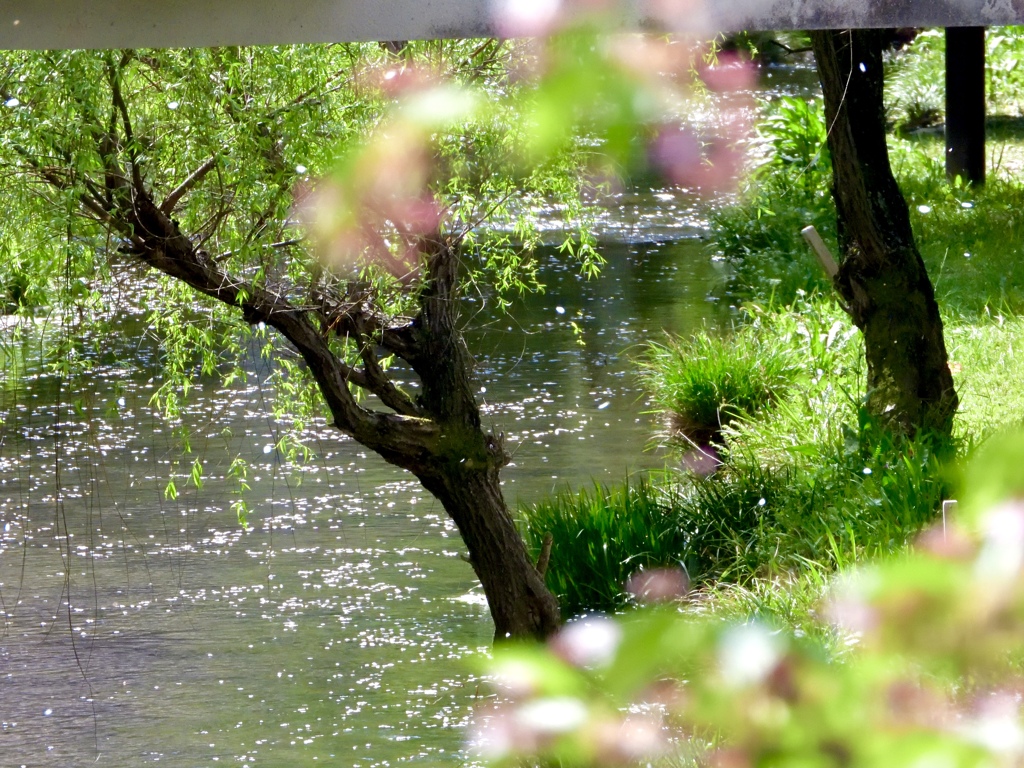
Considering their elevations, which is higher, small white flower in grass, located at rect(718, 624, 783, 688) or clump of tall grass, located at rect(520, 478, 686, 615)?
small white flower in grass, located at rect(718, 624, 783, 688)

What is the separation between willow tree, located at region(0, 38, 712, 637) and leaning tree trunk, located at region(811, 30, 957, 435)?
5.87 ft

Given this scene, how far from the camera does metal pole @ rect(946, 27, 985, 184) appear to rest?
13.4 m

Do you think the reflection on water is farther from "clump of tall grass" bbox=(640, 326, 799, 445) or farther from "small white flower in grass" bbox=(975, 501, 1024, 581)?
"small white flower in grass" bbox=(975, 501, 1024, 581)

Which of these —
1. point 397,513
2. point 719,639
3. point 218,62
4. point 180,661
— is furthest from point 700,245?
point 719,639

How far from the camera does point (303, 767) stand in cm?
505

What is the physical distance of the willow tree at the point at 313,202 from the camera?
3979 millimetres

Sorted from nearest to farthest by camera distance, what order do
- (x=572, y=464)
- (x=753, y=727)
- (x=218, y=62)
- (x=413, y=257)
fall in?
(x=753, y=727)
(x=218, y=62)
(x=413, y=257)
(x=572, y=464)

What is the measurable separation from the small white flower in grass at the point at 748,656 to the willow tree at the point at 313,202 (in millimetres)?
2897

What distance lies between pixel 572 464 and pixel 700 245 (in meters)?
6.78

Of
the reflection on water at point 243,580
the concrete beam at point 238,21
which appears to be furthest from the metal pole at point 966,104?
the concrete beam at point 238,21

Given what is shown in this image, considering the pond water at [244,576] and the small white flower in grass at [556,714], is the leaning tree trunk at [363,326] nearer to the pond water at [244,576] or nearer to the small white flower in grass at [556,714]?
the pond water at [244,576]

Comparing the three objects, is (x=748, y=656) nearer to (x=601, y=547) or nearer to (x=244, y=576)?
(x=601, y=547)

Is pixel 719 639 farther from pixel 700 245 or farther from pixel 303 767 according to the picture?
pixel 700 245

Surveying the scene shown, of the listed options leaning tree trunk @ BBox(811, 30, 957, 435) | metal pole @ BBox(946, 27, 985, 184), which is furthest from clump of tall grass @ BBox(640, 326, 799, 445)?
metal pole @ BBox(946, 27, 985, 184)
